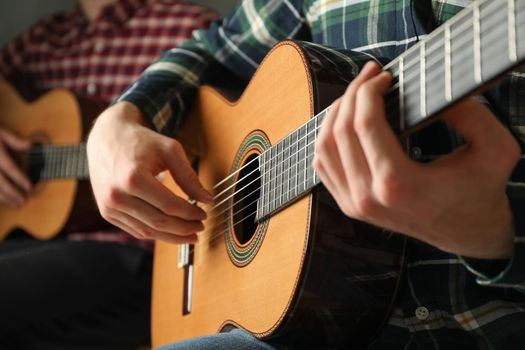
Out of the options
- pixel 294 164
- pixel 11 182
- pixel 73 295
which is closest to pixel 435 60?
pixel 294 164

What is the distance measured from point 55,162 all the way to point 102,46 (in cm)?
33

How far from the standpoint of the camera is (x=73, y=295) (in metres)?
1.33

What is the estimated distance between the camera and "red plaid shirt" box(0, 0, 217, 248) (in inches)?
62.6

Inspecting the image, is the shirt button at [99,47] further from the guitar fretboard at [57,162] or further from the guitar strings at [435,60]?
the guitar strings at [435,60]

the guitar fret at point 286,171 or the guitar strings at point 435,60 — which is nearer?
the guitar strings at point 435,60

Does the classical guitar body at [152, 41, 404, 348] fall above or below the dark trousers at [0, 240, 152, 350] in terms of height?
above

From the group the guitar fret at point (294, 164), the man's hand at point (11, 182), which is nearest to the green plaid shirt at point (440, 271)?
the guitar fret at point (294, 164)

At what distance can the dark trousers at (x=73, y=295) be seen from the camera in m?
1.28

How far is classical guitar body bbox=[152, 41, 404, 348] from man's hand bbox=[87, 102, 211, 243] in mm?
46

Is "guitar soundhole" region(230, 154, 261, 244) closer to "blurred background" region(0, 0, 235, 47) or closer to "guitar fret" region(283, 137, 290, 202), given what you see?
"guitar fret" region(283, 137, 290, 202)

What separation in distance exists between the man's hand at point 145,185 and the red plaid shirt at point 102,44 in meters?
0.66

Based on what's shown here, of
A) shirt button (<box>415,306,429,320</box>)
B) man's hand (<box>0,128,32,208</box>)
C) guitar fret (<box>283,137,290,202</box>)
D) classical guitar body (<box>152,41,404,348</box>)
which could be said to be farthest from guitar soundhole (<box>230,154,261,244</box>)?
man's hand (<box>0,128,32,208</box>)

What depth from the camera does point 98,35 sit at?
1.70 meters

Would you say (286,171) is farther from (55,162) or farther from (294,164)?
(55,162)
